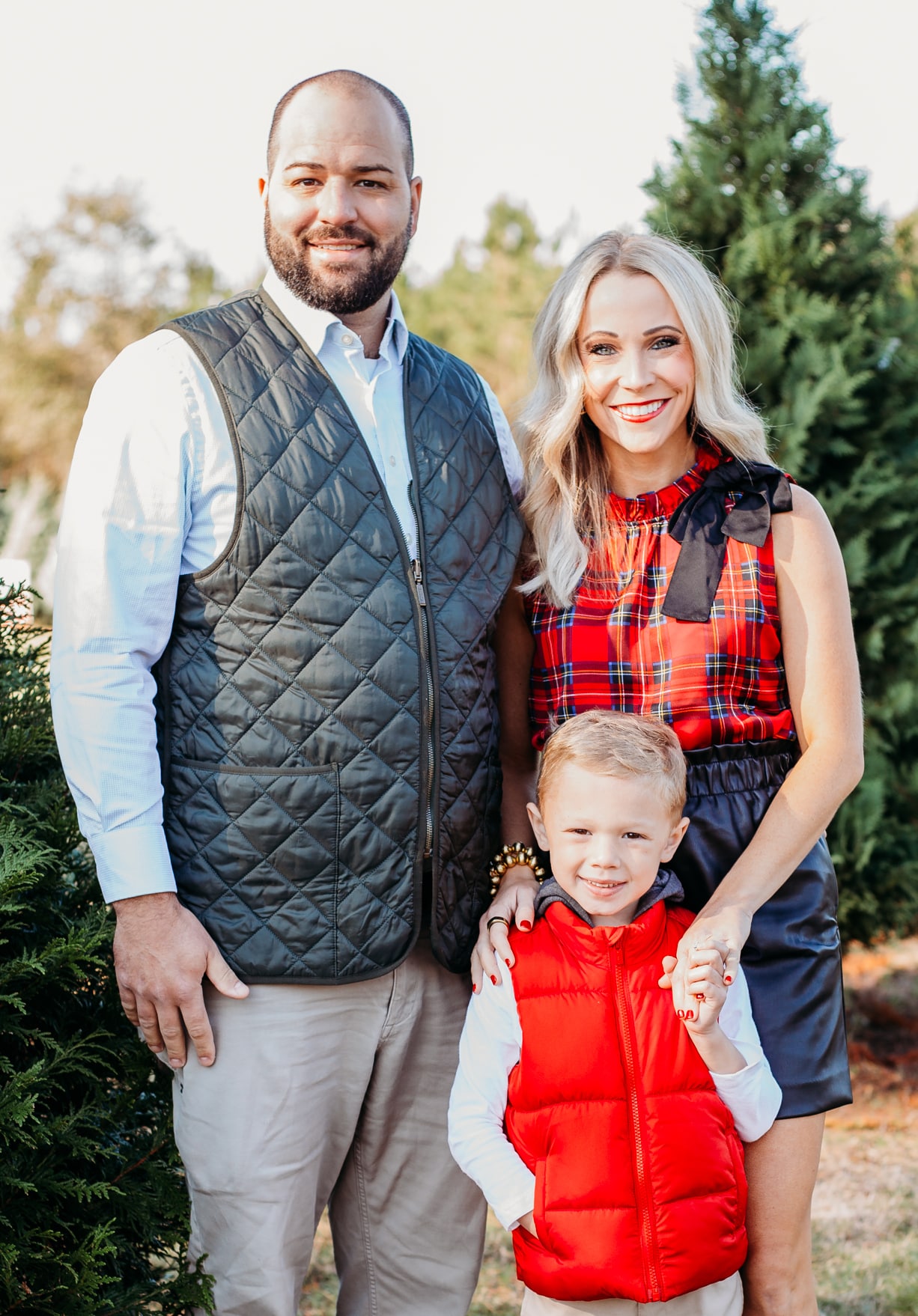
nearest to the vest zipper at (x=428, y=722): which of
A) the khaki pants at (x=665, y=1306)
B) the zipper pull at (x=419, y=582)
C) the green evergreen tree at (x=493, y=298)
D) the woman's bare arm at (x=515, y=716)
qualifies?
the zipper pull at (x=419, y=582)

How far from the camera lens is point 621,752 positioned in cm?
203

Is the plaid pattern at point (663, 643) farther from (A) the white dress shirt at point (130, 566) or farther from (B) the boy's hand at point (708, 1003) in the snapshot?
(A) the white dress shirt at point (130, 566)

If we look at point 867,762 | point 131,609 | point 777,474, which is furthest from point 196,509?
point 867,762

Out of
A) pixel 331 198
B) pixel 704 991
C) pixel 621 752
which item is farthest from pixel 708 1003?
pixel 331 198

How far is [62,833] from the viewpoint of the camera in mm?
2168

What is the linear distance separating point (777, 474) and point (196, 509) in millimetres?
1128

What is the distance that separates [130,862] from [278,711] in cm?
36

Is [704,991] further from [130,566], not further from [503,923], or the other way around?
[130,566]

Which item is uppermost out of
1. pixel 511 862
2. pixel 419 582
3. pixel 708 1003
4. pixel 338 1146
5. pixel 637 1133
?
pixel 419 582

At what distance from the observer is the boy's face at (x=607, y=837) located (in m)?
2.01

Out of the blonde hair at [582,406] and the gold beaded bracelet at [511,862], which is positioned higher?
the blonde hair at [582,406]

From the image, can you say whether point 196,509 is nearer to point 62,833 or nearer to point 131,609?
point 131,609

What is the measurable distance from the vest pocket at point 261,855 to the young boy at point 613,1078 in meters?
0.36

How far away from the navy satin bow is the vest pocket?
75cm
